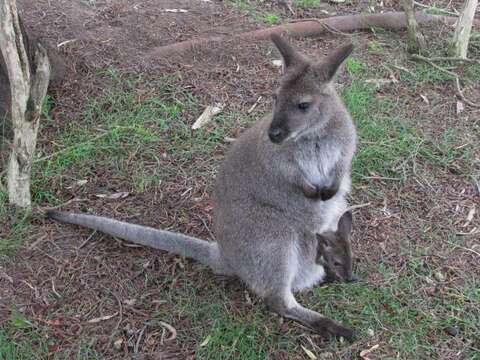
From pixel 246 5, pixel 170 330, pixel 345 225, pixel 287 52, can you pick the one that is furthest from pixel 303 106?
pixel 246 5

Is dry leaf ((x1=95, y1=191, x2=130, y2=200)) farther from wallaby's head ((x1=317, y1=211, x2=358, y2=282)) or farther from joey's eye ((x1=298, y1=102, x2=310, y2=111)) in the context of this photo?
joey's eye ((x1=298, y1=102, x2=310, y2=111))

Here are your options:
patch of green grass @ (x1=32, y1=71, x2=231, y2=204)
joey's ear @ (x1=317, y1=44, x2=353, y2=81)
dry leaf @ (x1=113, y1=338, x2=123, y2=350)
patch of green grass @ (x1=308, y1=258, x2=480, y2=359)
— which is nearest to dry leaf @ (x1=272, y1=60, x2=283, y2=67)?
patch of green grass @ (x1=32, y1=71, x2=231, y2=204)

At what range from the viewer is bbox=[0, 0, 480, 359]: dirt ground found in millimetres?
2951

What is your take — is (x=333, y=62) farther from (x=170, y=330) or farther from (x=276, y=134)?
(x=170, y=330)

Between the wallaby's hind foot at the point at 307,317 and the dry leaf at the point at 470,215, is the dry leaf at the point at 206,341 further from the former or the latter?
the dry leaf at the point at 470,215

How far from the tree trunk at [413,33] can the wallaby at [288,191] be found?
2185mm

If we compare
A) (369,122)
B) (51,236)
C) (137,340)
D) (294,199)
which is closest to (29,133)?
(51,236)

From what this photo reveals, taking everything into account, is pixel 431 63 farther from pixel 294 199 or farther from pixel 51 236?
pixel 51 236

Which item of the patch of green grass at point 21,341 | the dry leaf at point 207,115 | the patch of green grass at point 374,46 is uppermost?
the patch of green grass at point 374,46

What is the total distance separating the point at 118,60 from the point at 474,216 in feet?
9.42

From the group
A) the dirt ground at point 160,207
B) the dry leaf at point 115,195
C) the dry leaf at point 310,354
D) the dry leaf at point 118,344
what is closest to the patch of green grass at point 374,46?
the dirt ground at point 160,207

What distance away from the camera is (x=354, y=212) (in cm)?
359

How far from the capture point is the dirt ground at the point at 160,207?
2951 millimetres

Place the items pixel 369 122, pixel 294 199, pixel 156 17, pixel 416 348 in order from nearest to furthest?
pixel 416 348 → pixel 294 199 → pixel 369 122 → pixel 156 17
